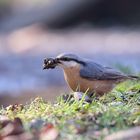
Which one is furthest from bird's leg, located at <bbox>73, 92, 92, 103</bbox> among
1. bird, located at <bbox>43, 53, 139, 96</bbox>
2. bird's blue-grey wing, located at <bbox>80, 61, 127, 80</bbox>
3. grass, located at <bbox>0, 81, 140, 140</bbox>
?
bird's blue-grey wing, located at <bbox>80, 61, 127, 80</bbox>

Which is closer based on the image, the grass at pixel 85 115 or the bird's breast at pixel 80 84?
the grass at pixel 85 115

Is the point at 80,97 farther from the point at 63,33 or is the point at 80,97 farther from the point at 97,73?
the point at 63,33

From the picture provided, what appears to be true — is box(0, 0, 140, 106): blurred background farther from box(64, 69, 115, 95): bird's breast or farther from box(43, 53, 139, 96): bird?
box(64, 69, 115, 95): bird's breast

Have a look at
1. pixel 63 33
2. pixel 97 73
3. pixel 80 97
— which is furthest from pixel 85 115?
pixel 63 33

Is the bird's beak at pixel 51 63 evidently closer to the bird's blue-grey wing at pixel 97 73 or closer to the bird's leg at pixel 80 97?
the bird's blue-grey wing at pixel 97 73

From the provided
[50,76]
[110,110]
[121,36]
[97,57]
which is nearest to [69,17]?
[121,36]

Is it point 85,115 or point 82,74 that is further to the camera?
point 82,74

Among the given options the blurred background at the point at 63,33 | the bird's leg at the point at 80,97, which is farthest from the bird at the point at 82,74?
the blurred background at the point at 63,33
